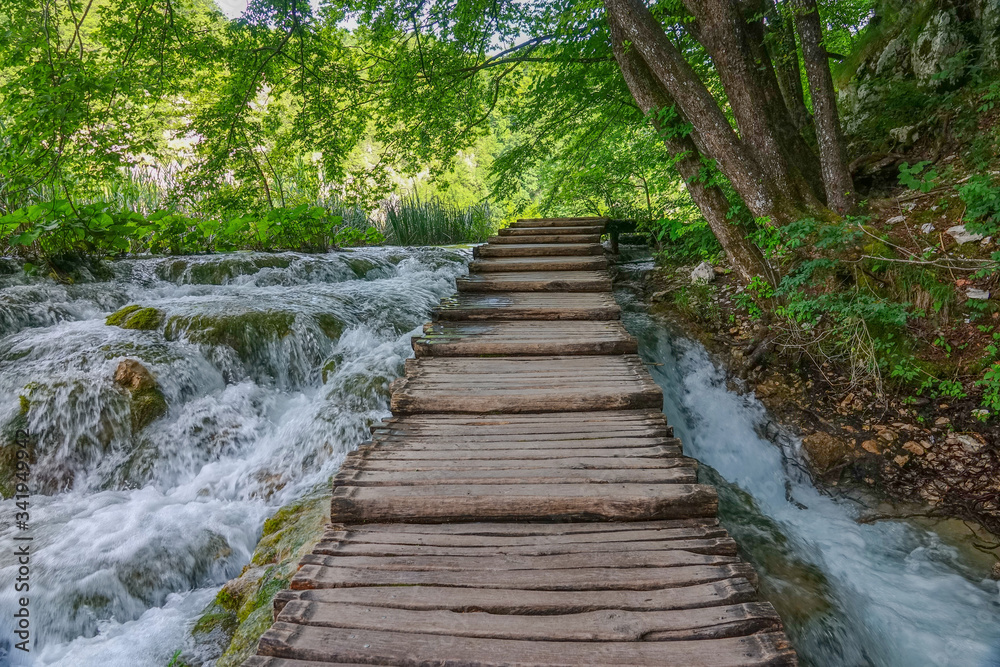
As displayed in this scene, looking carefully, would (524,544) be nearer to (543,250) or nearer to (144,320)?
(543,250)

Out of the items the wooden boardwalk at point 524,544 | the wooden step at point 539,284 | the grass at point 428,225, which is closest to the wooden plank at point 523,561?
the wooden boardwalk at point 524,544

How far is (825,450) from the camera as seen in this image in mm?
3406

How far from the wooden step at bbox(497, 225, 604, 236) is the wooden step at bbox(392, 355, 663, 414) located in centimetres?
390

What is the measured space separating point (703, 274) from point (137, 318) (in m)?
6.18

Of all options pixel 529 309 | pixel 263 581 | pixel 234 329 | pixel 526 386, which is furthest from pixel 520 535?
pixel 234 329

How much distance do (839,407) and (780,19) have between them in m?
3.36

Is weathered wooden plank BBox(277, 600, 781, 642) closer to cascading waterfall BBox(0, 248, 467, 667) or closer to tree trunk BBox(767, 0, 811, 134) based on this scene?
cascading waterfall BBox(0, 248, 467, 667)

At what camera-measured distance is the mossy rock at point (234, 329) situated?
4.67 m

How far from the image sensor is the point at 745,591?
1.42 m

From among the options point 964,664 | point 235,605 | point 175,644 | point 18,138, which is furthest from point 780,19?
point 18,138

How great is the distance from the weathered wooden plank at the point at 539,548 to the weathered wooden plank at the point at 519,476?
11.5 inches

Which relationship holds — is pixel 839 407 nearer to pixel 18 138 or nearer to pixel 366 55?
pixel 366 55

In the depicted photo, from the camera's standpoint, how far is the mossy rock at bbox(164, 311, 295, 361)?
4672 mm

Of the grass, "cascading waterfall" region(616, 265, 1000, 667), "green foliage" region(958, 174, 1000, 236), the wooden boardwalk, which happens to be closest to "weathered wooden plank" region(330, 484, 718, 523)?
the wooden boardwalk
